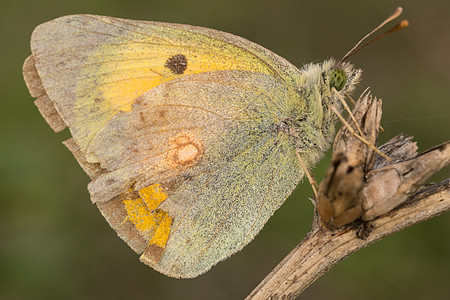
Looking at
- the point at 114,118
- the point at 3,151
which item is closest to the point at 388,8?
the point at 114,118

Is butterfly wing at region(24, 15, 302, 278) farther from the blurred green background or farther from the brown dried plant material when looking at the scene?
the blurred green background

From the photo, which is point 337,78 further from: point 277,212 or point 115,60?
point 277,212

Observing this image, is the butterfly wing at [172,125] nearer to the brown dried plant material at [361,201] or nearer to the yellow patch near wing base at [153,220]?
the yellow patch near wing base at [153,220]

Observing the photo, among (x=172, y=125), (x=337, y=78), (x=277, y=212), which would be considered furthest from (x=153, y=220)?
(x=277, y=212)

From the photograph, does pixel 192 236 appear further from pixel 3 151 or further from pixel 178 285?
pixel 3 151

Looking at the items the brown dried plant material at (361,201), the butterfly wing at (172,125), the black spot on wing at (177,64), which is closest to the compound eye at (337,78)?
the butterfly wing at (172,125)

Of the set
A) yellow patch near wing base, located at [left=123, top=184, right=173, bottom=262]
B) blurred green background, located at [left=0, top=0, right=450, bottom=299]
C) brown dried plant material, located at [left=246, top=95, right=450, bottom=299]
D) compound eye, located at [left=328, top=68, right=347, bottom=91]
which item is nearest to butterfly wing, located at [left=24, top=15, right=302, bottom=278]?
yellow patch near wing base, located at [left=123, top=184, right=173, bottom=262]

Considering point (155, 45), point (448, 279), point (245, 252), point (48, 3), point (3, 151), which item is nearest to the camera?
point (155, 45)

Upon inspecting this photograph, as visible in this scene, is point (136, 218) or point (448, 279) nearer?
point (136, 218)
